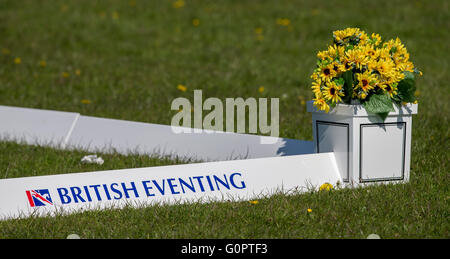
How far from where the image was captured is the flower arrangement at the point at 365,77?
448 cm

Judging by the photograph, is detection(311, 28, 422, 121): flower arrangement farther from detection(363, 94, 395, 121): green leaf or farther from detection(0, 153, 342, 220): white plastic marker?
detection(0, 153, 342, 220): white plastic marker

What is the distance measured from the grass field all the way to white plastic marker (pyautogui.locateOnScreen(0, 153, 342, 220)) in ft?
0.44

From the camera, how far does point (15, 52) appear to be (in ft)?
32.7

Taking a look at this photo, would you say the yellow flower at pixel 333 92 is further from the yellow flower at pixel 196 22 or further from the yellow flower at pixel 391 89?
the yellow flower at pixel 196 22

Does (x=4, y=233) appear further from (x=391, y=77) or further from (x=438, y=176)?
(x=438, y=176)

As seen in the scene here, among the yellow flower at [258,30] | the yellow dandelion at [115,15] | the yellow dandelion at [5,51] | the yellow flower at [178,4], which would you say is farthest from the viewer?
the yellow flower at [178,4]

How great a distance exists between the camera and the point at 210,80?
8758 mm

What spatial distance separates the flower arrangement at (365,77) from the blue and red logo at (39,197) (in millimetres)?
2043

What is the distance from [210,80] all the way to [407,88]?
178 inches

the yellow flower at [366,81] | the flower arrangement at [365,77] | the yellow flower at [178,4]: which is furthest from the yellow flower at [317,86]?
the yellow flower at [178,4]

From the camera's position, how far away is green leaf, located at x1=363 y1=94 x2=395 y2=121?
4488 mm

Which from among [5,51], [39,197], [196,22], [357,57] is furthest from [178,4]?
[39,197]

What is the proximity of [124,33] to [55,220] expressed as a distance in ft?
23.5

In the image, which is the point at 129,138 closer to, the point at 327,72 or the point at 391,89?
the point at 327,72
